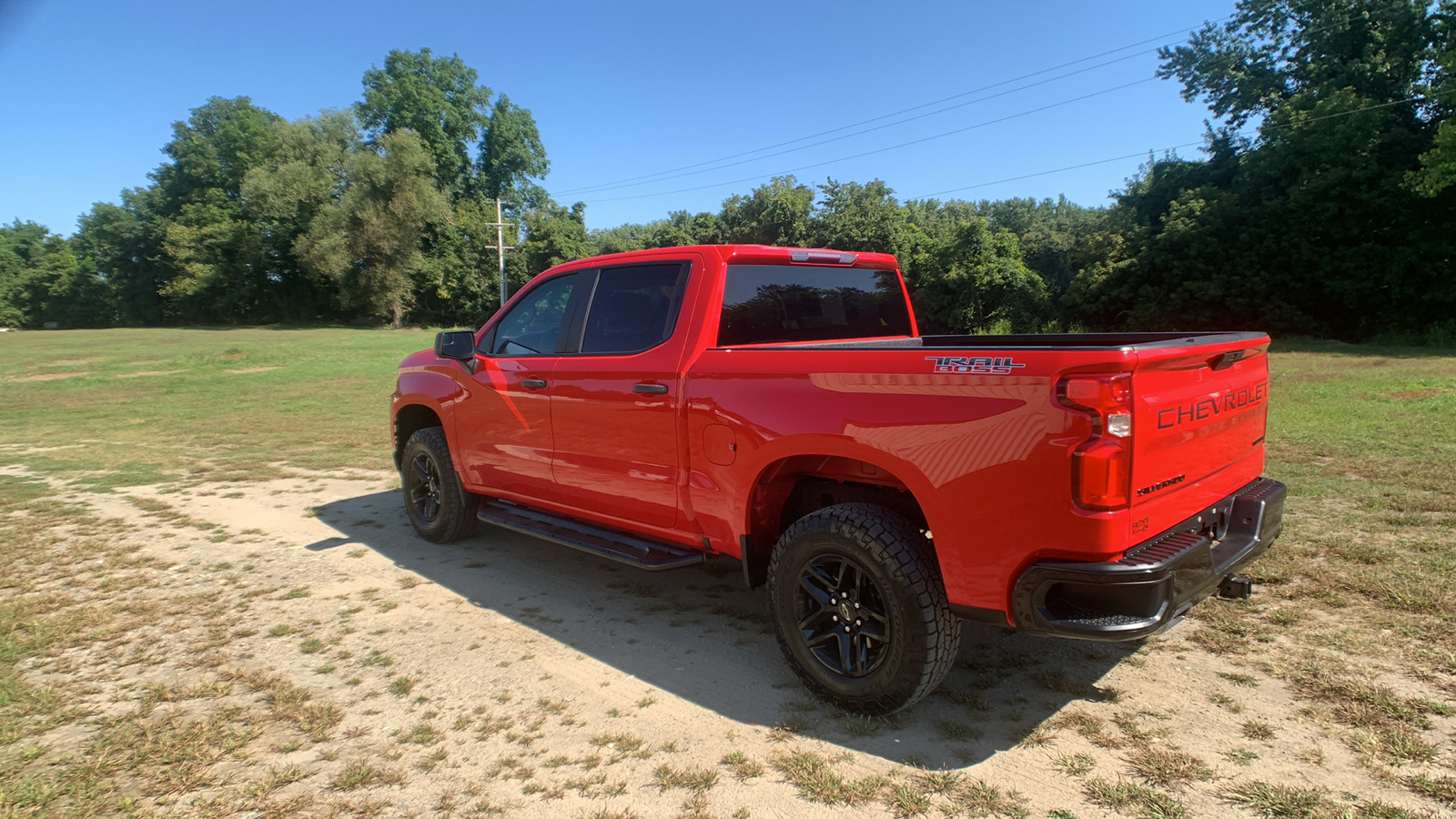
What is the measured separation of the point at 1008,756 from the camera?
291cm

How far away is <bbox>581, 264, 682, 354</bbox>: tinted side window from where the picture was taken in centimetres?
412

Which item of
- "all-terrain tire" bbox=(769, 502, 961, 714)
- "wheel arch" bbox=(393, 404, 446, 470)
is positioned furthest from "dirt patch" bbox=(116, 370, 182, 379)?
"all-terrain tire" bbox=(769, 502, 961, 714)

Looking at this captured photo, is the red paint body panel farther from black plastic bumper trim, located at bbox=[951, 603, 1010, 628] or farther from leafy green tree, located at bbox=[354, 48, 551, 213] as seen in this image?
leafy green tree, located at bbox=[354, 48, 551, 213]

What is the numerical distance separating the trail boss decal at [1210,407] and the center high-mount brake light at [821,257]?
76.7 inches

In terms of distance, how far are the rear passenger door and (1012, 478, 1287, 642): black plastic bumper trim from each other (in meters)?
1.85

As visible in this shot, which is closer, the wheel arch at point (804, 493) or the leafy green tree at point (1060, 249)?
the wheel arch at point (804, 493)

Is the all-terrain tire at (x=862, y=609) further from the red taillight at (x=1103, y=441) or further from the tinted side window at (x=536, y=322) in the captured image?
the tinted side window at (x=536, y=322)

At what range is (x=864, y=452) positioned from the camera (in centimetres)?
310

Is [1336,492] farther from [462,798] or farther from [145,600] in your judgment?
[145,600]

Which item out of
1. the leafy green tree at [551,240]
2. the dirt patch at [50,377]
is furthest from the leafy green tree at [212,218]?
the dirt patch at [50,377]

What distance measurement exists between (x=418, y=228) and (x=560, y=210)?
14.1 meters

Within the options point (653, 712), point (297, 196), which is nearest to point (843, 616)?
point (653, 712)

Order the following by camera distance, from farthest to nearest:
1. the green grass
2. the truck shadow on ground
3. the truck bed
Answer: the green grass → the truck bed → the truck shadow on ground

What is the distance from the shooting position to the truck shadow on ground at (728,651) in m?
3.14
